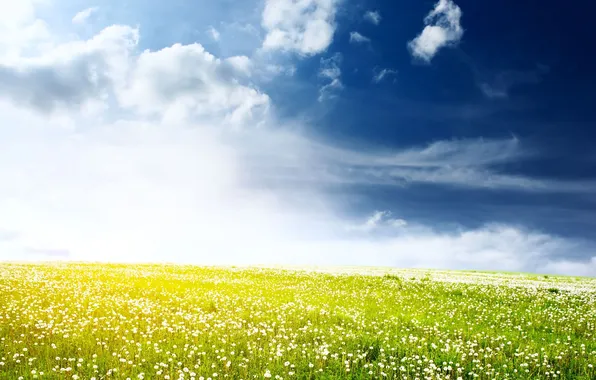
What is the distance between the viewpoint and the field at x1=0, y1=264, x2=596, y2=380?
986cm

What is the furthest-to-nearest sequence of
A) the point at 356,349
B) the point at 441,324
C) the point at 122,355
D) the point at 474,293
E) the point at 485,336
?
the point at 474,293 → the point at 441,324 → the point at 485,336 → the point at 356,349 → the point at 122,355

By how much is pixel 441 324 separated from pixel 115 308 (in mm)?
12055

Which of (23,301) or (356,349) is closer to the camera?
(356,349)

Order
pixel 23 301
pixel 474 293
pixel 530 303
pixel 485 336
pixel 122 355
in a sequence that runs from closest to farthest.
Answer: pixel 122 355 < pixel 485 336 < pixel 23 301 < pixel 530 303 < pixel 474 293

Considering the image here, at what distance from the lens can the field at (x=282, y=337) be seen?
986 centimetres

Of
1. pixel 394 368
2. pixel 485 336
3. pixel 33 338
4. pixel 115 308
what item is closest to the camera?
pixel 394 368

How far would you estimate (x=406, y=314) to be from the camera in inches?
679

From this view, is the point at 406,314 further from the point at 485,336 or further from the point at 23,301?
the point at 23,301

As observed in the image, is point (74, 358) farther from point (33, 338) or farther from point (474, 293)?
point (474, 293)

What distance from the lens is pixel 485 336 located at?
13.7 metres

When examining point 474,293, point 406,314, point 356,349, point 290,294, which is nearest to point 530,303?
point 474,293

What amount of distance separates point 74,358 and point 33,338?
317 cm

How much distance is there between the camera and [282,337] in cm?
1246

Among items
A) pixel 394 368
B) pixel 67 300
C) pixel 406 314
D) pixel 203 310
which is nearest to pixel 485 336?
pixel 406 314
